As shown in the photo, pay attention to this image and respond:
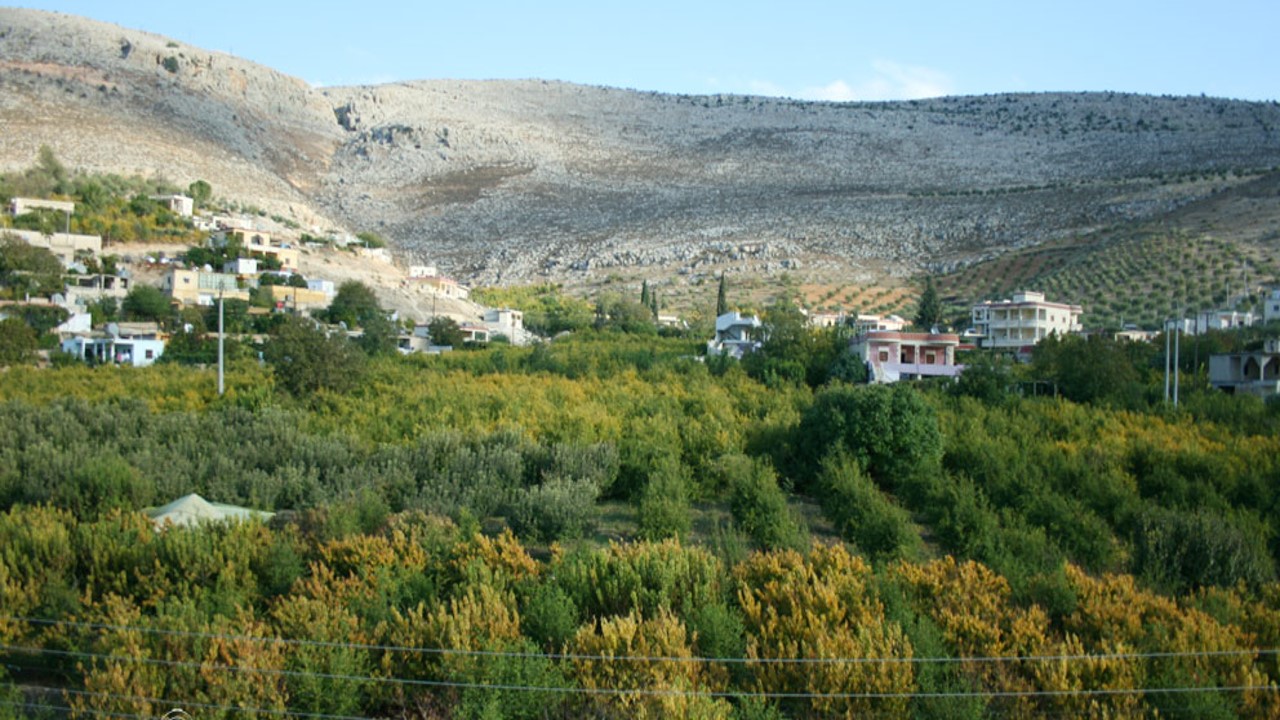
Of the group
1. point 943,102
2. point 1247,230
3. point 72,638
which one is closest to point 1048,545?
point 72,638

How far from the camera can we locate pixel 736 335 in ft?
123

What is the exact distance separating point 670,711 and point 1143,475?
1201cm

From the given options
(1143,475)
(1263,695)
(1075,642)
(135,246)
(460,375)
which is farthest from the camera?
(135,246)

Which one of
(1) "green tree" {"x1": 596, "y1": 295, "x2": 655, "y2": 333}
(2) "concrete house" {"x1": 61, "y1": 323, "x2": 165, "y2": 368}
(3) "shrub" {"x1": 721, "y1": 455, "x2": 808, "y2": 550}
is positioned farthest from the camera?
(1) "green tree" {"x1": 596, "y1": 295, "x2": 655, "y2": 333}

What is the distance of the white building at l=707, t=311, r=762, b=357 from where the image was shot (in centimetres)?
3306

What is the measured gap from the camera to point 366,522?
12.7 metres

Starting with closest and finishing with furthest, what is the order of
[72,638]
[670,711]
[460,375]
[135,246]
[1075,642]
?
[670,711], [1075,642], [72,638], [460,375], [135,246]

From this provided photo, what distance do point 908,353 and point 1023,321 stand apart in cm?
923

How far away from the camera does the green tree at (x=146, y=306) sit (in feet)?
128

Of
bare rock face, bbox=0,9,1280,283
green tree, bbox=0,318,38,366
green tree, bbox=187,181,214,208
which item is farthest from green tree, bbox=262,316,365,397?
green tree, bbox=187,181,214,208

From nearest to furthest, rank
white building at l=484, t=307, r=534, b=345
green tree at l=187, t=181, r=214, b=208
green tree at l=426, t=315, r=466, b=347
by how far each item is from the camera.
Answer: green tree at l=426, t=315, r=466, b=347
white building at l=484, t=307, r=534, b=345
green tree at l=187, t=181, r=214, b=208

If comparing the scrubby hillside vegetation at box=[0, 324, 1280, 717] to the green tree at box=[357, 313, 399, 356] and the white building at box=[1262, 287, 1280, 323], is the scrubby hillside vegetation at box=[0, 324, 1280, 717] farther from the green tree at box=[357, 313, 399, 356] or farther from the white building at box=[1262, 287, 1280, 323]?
the white building at box=[1262, 287, 1280, 323]

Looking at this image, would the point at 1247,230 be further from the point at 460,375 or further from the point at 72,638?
the point at 72,638

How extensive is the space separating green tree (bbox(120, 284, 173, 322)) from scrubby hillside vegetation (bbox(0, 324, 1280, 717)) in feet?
59.4
